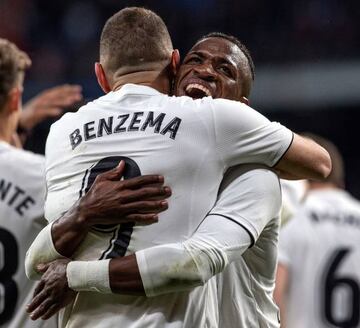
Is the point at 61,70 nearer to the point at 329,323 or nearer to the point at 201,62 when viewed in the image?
the point at 329,323

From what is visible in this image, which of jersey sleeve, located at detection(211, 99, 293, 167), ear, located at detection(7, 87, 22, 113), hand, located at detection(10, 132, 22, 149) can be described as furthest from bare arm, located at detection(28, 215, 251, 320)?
hand, located at detection(10, 132, 22, 149)

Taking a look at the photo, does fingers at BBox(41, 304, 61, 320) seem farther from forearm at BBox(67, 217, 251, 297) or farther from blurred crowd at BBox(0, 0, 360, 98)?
blurred crowd at BBox(0, 0, 360, 98)

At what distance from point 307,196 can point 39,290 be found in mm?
3485

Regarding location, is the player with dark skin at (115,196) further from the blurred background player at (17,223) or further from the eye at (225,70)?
the blurred background player at (17,223)

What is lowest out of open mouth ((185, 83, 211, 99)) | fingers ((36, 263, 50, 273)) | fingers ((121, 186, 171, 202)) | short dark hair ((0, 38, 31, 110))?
short dark hair ((0, 38, 31, 110))

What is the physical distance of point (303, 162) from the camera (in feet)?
10.4

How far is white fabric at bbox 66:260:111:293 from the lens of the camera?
297cm

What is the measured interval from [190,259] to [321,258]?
138 inches

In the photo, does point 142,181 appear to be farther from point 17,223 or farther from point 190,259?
point 17,223

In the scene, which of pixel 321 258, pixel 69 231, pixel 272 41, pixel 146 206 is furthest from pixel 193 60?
pixel 272 41

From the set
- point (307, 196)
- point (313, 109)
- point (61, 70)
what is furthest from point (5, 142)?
point (313, 109)

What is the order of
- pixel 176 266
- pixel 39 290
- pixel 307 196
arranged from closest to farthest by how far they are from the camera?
pixel 176 266, pixel 39 290, pixel 307 196

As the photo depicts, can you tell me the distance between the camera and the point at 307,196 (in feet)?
21.0

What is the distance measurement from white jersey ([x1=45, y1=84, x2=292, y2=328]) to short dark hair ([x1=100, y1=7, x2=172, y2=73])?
0.17 metres
